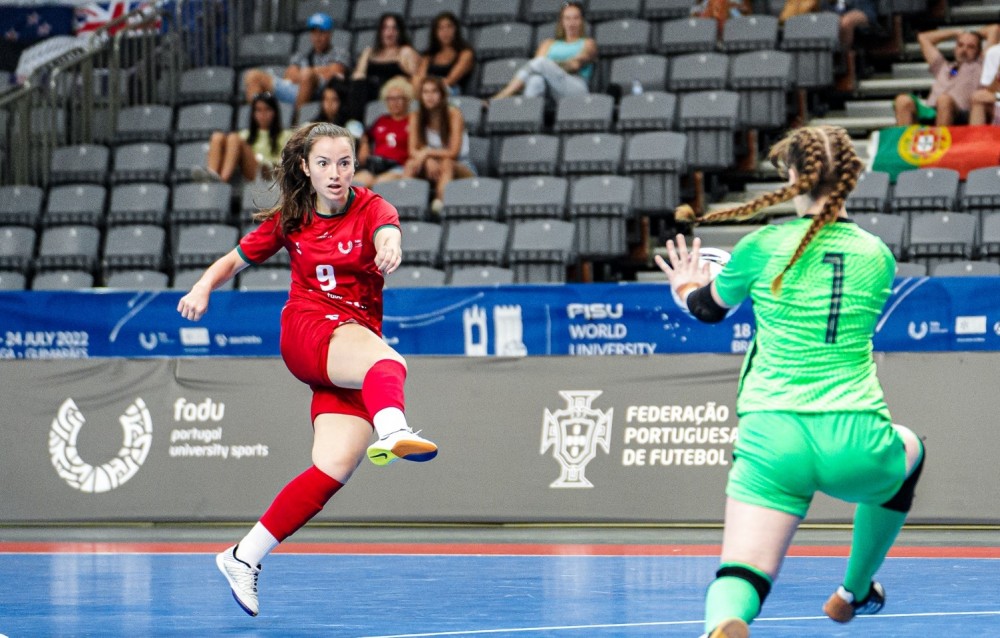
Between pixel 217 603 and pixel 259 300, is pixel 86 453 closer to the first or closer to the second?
pixel 259 300

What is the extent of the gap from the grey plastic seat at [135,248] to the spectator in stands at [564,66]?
149 inches

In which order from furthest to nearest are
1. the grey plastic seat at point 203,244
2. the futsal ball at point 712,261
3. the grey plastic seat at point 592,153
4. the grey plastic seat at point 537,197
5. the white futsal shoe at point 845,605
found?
the grey plastic seat at point 592,153 → the grey plastic seat at point 203,244 → the grey plastic seat at point 537,197 → the white futsal shoe at point 845,605 → the futsal ball at point 712,261

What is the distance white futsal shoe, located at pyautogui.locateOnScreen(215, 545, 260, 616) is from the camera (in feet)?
20.2

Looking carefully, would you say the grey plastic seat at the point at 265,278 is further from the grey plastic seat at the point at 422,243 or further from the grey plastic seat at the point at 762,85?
the grey plastic seat at the point at 762,85

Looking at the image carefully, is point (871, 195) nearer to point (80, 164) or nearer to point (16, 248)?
point (16, 248)

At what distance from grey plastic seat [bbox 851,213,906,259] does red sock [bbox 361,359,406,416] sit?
733cm

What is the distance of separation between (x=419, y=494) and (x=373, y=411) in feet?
13.5

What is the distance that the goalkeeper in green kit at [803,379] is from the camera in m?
4.33

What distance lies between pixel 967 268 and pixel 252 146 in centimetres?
736

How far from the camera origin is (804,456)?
14.2 feet

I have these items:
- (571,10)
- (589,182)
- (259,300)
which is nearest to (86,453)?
(259,300)

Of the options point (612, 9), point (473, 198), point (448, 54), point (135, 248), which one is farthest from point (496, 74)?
point (135, 248)

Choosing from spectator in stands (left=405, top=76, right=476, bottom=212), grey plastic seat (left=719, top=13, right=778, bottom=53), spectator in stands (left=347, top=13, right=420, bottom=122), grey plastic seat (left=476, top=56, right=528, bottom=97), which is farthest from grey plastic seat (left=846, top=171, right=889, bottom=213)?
spectator in stands (left=347, top=13, right=420, bottom=122)

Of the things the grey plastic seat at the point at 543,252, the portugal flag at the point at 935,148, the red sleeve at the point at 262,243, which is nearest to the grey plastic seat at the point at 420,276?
the grey plastic seat at the point at 543,252
